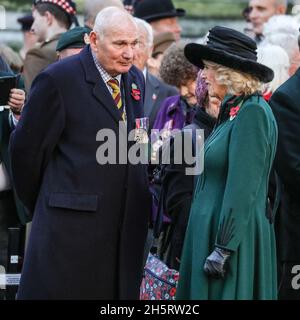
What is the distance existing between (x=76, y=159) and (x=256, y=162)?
45.9 inches

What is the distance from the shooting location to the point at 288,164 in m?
7.30

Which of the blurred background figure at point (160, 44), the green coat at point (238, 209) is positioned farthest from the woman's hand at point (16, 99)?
the blurred background figure at point (160, 44)

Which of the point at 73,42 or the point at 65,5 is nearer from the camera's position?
the point at 73,42

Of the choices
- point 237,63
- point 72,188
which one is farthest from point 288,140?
point 72,188

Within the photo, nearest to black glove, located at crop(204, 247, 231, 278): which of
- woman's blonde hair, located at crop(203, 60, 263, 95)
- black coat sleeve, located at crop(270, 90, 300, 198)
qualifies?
woman's blonde hair, located at crop(203, 60, 263, 95)

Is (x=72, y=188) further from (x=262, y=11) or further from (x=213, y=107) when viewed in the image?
(x=262, y=11)

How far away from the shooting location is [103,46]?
7.02 metres

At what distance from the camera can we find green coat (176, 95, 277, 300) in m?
6.28

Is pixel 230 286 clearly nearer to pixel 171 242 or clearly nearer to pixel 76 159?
Result: pixel 171 242

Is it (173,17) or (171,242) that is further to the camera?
(173,17)

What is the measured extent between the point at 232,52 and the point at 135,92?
0.90m

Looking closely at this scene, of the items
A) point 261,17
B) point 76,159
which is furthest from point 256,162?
point 261,17

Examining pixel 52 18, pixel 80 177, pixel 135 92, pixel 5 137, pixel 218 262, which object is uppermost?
pixel 52 18

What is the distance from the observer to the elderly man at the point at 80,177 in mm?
6820
